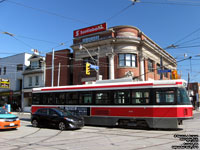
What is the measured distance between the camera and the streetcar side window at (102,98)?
47.7 ft

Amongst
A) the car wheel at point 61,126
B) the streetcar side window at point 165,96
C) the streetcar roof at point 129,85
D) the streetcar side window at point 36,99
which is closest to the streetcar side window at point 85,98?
the streetcar roof at point 129,85

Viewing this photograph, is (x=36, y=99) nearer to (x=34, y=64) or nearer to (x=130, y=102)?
(x=130, y=102)

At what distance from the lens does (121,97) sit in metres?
14.1

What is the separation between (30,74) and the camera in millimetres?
39062

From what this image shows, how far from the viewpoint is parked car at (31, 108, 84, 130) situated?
1292cm

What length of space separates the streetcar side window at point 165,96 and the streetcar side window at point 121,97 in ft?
6.49

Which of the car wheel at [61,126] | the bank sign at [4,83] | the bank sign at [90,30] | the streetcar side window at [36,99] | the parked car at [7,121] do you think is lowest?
the car wheel at [61,126]

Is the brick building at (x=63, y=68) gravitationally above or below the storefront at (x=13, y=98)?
above

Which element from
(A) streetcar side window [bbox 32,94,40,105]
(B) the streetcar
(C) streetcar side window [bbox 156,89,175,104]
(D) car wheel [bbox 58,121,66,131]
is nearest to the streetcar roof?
(B) the streetcar

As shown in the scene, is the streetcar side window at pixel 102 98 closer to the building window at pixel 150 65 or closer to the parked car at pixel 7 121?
the parked car at pixel 7 121

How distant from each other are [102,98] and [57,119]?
348cm

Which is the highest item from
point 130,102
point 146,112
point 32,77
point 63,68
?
point 63,68

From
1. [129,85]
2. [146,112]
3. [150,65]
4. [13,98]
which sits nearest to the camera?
[146,112]

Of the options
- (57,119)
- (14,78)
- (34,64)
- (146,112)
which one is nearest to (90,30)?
(34,64)
